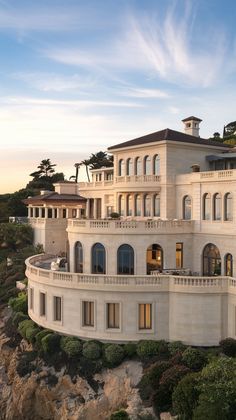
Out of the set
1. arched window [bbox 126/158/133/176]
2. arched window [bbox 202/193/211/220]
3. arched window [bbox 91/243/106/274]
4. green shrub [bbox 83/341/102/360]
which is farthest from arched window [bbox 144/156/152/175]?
green shrub [bbox 83/341/102/360]

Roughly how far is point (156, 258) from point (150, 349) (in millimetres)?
8702

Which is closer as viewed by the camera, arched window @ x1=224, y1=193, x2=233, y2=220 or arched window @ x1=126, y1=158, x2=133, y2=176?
arched window @ x1=224, y1=193, x2=233, y2=220

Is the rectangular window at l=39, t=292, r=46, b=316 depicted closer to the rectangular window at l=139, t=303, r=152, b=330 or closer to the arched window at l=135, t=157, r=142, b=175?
the rectangular window at l=139, t=303, r=152, b=330

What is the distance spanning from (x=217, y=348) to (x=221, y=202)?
11.9 meters

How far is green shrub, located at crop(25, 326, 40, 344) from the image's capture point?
1433 inches

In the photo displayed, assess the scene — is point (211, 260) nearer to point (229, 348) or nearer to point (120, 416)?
point (229, 348)

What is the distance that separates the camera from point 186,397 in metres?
23.6

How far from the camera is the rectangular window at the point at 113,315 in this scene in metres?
33.3

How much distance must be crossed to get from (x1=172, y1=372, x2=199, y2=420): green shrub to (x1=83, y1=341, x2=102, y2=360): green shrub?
29.2 feet

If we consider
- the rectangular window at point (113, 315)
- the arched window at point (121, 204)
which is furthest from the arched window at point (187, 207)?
the rectangular window at point (113, 315)

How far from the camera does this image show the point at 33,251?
59844 mm

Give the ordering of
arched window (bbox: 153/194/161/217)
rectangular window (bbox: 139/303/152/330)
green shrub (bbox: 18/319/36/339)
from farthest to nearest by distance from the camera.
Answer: arched window (bbox: 153/194/161/217), green shrub (bbox: 18/319/36/339), rectangular window (bbox: 139/303/152/330)

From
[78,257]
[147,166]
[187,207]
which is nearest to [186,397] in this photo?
[78,257]

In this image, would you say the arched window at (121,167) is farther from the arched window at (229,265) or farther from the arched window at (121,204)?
the arched window at (229,265)
